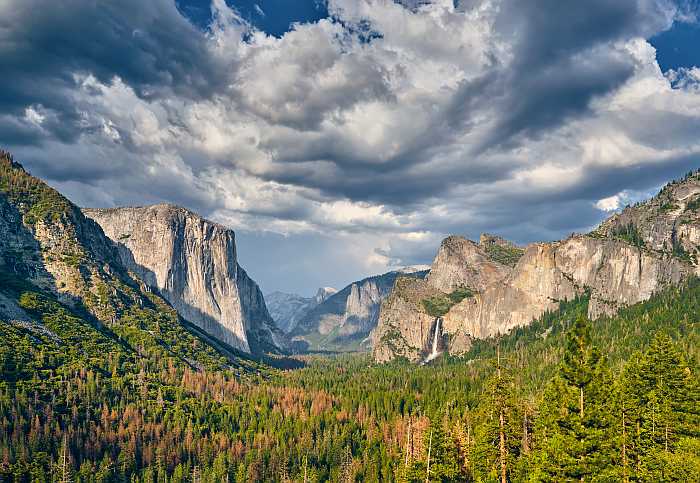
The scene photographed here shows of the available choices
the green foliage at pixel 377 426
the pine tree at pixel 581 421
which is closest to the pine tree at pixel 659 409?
the green foliage at pixel 377 426

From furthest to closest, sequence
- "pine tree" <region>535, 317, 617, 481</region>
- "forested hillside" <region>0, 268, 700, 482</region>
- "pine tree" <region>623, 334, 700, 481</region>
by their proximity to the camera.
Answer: "pine tree" <region>623, 334, 700, 481</region>
"forested hillside" <region>0, 268, 700, 482</region>
"pine tree" <region>535, 317, 617, 481</region>

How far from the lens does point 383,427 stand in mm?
169000

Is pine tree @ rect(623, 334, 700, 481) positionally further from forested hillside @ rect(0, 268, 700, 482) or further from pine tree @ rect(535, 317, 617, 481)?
pine tree @ rect(535, 317, 617, 481)

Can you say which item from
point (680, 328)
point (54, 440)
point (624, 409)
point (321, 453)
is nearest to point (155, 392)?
point (54, 440)

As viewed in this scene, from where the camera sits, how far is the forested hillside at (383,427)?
5119cm

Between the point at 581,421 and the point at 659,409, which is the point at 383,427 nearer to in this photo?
the point at 659,409

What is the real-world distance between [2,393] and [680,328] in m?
238

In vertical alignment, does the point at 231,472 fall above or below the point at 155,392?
below

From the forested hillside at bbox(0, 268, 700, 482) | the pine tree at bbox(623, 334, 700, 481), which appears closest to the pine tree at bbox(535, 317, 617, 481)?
the forested hillside at bbox(0, 268, 700, 482)

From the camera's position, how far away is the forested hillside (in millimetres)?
51188

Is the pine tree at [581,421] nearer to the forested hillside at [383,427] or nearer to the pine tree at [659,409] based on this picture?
the forested hillside at [383,427]

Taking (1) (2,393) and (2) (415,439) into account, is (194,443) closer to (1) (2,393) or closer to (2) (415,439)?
(1) (2,393)

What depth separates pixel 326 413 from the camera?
621ft

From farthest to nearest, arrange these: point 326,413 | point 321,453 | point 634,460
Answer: point 326,413, point 321,453, point 634,460
